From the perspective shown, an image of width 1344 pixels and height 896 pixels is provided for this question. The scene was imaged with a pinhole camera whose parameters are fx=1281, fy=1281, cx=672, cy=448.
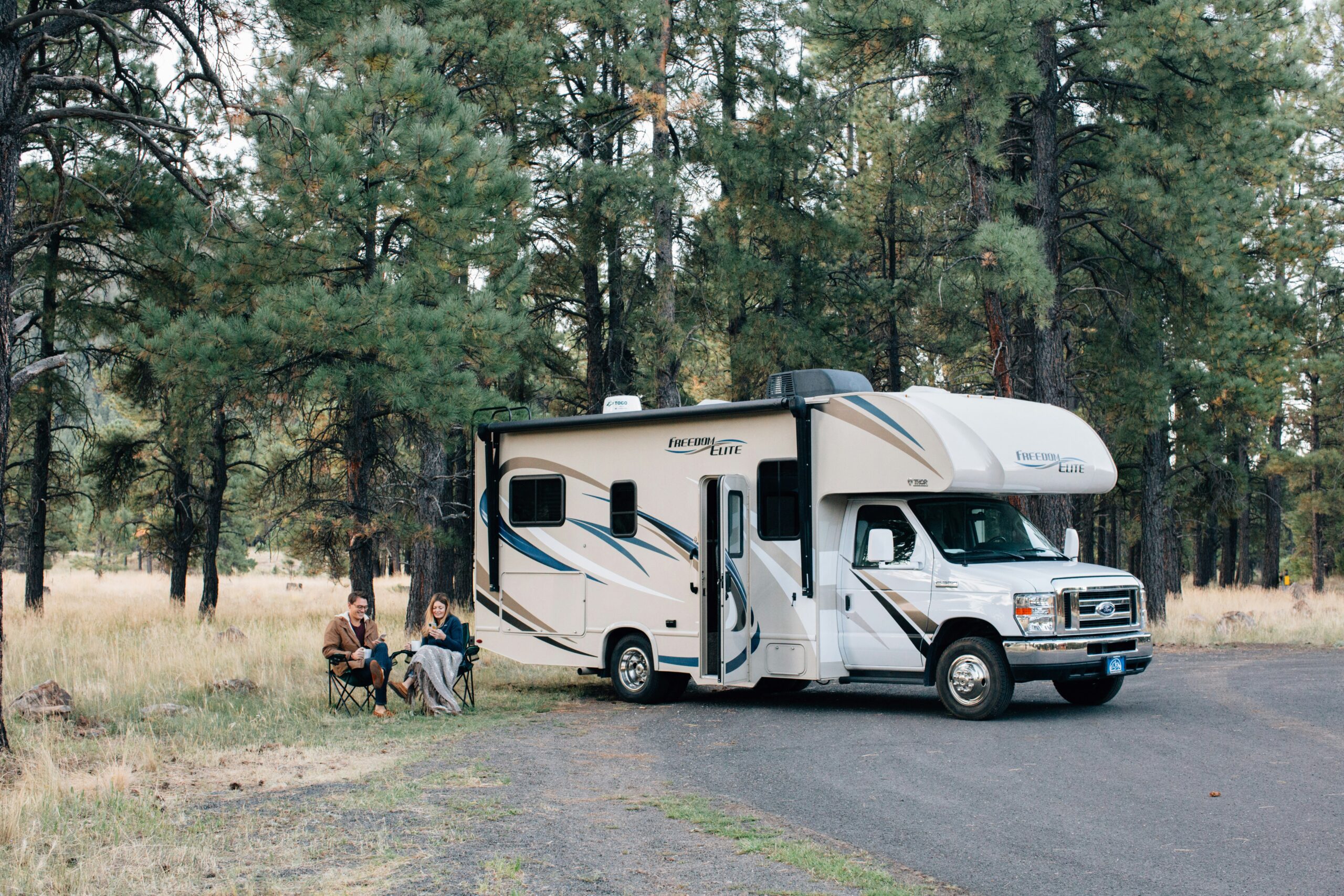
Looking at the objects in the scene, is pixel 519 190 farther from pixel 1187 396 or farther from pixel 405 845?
pixel 1187 396

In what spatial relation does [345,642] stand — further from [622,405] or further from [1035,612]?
[1035,612]

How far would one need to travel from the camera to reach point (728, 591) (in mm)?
13062

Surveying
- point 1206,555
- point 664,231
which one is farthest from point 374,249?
point 1206,555

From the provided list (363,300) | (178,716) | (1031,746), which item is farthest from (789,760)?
(363,300)

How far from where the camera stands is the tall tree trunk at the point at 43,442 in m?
20.9

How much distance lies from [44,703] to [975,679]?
343 inches

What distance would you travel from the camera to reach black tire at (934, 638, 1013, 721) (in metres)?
11.5

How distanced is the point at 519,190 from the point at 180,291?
6100 mm

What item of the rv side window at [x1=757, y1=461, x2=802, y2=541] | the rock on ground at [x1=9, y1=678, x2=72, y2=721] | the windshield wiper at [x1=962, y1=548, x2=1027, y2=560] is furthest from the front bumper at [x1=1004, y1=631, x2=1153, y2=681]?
the rock on ground at [x1=9, y1=678, x2=72, y2=721]

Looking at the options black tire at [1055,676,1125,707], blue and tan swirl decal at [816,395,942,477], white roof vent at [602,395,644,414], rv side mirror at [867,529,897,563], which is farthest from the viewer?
white roof vent at [602,395,644,414]

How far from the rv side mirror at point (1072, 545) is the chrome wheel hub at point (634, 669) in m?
4.55

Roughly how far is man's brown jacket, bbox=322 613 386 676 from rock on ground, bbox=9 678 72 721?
2421 millimetres

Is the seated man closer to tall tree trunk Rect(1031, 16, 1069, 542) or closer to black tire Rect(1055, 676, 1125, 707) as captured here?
black tire Rect(1055, 676, 1125, 707)

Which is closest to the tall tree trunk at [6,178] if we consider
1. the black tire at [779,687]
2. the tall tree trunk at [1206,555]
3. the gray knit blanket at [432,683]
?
the gray knit blanket at [432,683]
